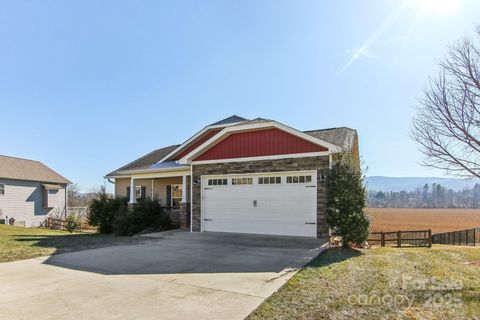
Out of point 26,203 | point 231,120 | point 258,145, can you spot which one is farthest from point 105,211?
point 26,203

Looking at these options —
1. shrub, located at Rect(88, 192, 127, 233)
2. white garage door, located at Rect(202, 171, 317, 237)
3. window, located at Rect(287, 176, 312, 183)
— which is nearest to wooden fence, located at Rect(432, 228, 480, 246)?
white garage door, located at Rect(202, 171, 317, 237)

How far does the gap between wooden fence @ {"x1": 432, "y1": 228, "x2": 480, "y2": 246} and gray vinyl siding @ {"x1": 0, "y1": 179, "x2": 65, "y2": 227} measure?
29944 millimetres

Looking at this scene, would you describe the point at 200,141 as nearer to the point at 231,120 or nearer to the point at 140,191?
the point at 231,120

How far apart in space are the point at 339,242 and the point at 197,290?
636cm

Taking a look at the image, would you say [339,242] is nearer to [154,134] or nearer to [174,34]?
[174,34]

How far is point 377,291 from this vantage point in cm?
569

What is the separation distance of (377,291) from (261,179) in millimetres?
7376

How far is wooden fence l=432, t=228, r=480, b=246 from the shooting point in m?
19.3

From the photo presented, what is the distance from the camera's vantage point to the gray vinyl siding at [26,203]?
26016 millimetres

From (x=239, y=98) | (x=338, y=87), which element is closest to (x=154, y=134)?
(x=239, y=98)

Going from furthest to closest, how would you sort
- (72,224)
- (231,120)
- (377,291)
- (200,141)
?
(72,224) → (231,120) → (200,141) → (377,291)

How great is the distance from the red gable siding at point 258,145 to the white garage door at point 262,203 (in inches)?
33.6

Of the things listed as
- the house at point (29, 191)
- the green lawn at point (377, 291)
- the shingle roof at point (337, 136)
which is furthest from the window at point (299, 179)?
the house at point (29, 191)

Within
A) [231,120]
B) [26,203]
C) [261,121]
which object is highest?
[231,120]
